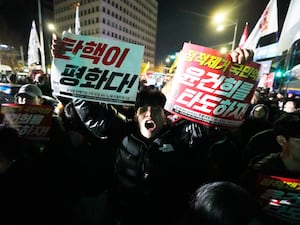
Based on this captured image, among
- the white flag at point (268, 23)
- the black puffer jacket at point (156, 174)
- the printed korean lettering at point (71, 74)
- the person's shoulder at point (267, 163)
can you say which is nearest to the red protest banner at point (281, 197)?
the person's shoulder at point (267, 163)

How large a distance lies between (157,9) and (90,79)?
10167cm

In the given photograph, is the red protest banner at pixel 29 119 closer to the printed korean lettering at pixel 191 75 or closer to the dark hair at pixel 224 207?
the printed korean lettering at pixel 191 75

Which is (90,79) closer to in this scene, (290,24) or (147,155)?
(147,155)

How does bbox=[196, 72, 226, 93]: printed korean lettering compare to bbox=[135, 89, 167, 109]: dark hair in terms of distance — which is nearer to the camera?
bbox=[196, 72, 226, 93]: printed korean lettering

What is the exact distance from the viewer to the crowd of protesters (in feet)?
5.36

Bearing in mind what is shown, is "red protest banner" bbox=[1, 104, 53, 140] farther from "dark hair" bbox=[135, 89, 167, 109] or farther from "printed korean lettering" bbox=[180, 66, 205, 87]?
"printed korean lettering" bbox=[180, 66, 205, 87]

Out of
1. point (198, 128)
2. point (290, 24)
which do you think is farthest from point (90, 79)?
point (290, 24)

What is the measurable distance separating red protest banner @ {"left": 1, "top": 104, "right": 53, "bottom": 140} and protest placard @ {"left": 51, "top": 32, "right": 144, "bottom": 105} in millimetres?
277

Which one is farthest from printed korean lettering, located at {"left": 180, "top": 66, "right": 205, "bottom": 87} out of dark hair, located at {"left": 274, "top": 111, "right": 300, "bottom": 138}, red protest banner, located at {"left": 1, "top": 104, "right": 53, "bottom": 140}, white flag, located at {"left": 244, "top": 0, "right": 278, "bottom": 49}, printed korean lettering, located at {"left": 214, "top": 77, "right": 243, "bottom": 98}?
white flag, located at {"left": 244, "top": 0, "right": 278, "bottom": 49}

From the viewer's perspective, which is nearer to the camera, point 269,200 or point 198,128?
point 269,200

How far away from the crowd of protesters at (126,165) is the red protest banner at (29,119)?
0.09 metres

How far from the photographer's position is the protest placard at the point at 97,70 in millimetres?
1720

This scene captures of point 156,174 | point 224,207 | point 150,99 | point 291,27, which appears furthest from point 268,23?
point 224,207

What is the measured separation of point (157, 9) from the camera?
91.9 m
